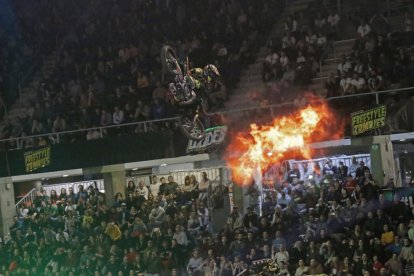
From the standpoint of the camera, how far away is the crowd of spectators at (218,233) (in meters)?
17.5

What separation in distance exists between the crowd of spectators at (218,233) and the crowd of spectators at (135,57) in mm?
2150

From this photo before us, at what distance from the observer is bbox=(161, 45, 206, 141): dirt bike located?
50.9 ft

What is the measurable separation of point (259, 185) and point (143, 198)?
3.29 metres

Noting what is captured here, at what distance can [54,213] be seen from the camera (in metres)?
24.8

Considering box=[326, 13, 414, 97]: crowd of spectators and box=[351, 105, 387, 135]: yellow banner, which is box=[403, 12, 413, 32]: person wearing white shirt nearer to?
box=[326, 13, 414, 97]: crowd of spectators

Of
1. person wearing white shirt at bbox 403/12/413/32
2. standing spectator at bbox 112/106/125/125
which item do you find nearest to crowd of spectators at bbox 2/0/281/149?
standing spectator at bbox 112/106/125/125

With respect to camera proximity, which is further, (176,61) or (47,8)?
(47,8)

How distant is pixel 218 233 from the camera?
2080cm

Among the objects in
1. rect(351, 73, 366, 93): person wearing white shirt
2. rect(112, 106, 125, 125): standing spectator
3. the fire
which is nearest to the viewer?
the fire

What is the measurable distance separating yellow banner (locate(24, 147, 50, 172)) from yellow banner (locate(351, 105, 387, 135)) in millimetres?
9263

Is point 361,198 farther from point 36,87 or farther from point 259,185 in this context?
point 36,87

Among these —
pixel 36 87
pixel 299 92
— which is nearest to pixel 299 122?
pixel 299 92

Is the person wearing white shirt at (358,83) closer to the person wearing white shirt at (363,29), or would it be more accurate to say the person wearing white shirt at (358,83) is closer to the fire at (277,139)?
the fire at (277,139)

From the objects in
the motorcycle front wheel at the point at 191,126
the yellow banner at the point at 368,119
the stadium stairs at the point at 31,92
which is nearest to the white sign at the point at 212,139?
the yellow banner at the point at 368,119
